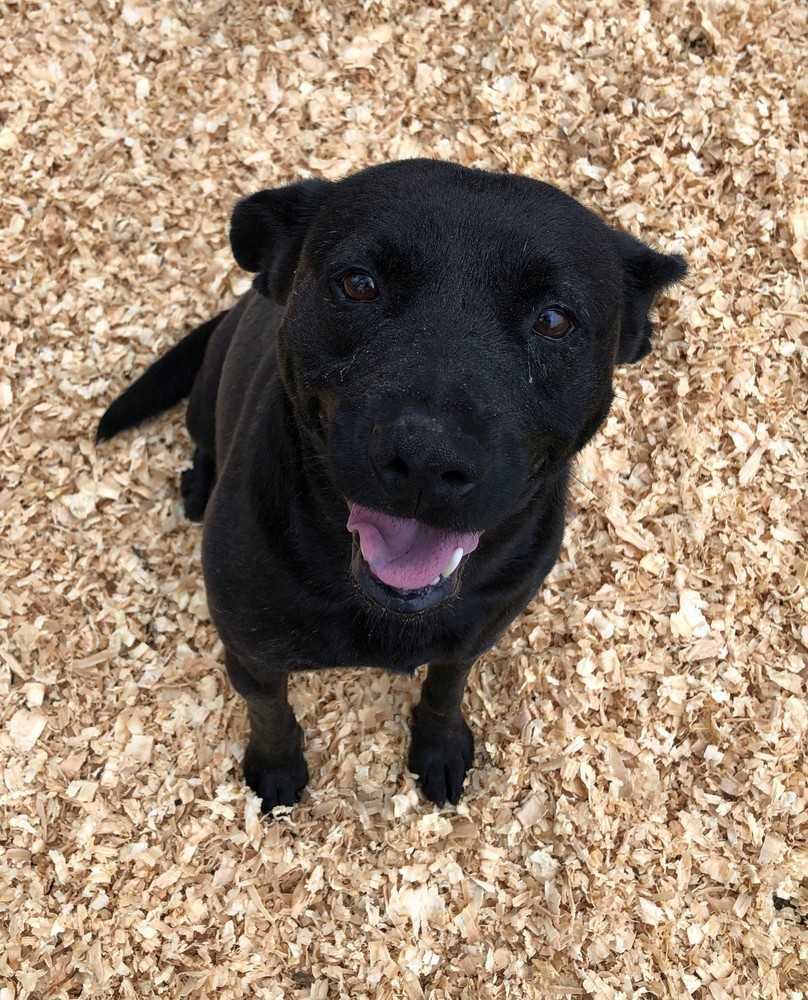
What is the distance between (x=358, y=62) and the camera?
12.0ft

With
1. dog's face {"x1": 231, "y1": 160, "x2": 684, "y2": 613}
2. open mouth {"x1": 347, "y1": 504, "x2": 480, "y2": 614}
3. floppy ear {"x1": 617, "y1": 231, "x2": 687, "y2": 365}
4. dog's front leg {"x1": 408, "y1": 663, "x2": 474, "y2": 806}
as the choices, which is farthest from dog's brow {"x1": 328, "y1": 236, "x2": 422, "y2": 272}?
dog's front leg {"x1": 408, "y1": 663, "x2": 474, "y2": 806}

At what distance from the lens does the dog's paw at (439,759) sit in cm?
274

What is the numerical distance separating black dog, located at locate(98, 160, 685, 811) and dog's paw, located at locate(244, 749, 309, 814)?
0.45m

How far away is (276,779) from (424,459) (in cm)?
157

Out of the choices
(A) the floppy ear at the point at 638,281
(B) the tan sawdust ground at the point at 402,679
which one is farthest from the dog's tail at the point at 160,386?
(A) the floppy ear at the point at 638,281

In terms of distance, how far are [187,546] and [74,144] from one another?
65.4 inches

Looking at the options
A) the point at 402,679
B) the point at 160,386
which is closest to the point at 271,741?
the point at 402,679

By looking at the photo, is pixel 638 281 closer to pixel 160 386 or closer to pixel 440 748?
pixel 440 748

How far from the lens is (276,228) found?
6.82ft

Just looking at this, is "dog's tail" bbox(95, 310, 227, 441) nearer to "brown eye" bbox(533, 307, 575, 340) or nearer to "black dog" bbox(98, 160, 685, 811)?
"black dog" bbox(98, 160, 685, 811)

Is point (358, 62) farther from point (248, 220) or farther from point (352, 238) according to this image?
point (352, 238)

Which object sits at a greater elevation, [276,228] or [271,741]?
[276,228]

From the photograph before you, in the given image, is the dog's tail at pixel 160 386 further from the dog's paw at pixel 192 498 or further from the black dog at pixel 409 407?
the black dog at pixel 409 407

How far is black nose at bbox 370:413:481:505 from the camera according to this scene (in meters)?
1.50
